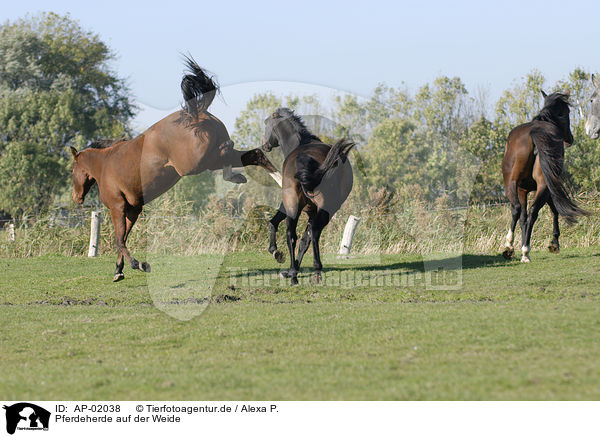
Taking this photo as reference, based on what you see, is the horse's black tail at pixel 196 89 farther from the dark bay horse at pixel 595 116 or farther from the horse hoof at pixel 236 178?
the dark bay horse at pixel 595 116

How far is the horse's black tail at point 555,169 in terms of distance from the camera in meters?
10.9

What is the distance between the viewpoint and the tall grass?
15852 millimetres

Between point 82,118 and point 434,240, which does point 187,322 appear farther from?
point 82,118

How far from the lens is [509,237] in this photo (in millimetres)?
12531

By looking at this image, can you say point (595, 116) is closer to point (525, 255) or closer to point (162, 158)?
point (525, 255)

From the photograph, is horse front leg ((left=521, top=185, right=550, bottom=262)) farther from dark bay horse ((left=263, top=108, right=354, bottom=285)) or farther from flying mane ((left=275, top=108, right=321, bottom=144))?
flying mane ((left=275, top=108, right=321, bottom=144))

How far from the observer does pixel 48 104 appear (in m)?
44.8

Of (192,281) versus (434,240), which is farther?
(434,240)

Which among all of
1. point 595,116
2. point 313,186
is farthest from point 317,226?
point 595,116

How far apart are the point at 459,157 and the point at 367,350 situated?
27.5 m

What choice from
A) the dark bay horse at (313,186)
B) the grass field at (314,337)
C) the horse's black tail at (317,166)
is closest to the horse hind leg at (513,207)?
the grass field at (314,337)

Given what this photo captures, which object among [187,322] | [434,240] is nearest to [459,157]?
[434,240]

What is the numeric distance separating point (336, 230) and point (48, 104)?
34.1 m
